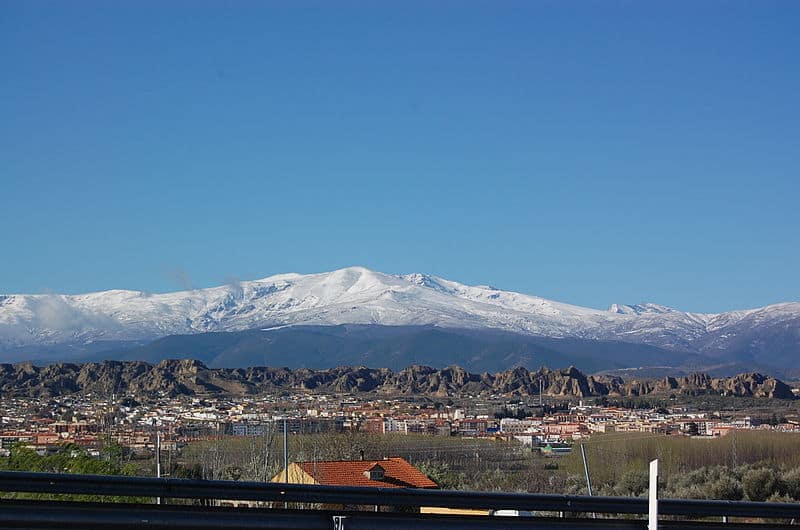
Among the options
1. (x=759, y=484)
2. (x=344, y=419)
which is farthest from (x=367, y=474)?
(x=344, y=419)

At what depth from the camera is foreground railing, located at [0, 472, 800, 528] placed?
1140 cm

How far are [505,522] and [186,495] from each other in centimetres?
343

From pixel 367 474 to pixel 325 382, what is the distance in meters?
117

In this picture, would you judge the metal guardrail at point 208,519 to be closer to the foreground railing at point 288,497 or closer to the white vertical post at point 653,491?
the foreground railing at point 288,497

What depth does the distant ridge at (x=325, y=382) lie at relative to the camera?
10912 centimetres

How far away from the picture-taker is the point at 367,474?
39.0 m

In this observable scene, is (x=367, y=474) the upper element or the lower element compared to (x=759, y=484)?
upper

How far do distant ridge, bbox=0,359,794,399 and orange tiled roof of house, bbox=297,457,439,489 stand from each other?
55.6m

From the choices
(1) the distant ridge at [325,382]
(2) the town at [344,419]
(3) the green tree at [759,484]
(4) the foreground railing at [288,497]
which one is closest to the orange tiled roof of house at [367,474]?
(2) the town at [344,419]

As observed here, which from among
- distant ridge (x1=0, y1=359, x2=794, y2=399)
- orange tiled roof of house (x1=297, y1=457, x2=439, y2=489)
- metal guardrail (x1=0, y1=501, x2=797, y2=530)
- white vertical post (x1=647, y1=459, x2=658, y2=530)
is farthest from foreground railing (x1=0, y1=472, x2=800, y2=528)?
distant ridge (x1=0, y1=359, x2=794, y2=399)

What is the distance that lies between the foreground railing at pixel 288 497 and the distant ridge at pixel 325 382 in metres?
84.1

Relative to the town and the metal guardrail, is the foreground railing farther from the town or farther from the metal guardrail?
the town

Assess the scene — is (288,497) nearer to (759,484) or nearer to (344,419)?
(759,484)

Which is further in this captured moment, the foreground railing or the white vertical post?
the foreground railing
